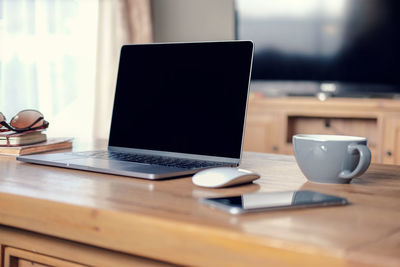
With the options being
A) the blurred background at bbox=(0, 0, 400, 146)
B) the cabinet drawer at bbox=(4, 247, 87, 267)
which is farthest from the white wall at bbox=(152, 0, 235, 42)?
the cabinet drawer at bbox=(4, 247, 87, 267)

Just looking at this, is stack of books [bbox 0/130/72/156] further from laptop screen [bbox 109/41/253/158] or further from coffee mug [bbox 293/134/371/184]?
coffee mug [bbox 293/134/371/184]

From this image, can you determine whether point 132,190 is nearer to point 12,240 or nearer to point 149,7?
point 12,240

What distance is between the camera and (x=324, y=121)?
10.2 ft

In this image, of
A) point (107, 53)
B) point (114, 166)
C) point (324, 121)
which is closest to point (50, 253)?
point (114, 166)

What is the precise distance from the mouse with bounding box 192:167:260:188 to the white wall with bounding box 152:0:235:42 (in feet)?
9.52

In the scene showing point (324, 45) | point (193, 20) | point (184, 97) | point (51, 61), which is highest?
point (193, 20)

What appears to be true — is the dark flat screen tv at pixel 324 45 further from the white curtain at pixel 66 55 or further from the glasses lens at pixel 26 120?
the glasses lens at pixel 26 120

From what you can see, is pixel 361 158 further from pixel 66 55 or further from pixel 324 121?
pixel 66 55

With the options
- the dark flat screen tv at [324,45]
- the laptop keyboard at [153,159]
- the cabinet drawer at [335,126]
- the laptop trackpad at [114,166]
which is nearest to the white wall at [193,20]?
the dark flat screen tv at [324,45]

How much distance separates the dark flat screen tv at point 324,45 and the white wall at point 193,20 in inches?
9.0

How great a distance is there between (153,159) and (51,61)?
2.07 metres

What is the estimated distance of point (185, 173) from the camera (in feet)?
3.07

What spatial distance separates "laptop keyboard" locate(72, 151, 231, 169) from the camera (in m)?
1.02

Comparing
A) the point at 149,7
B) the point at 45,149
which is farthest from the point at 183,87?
the point at 149,7
